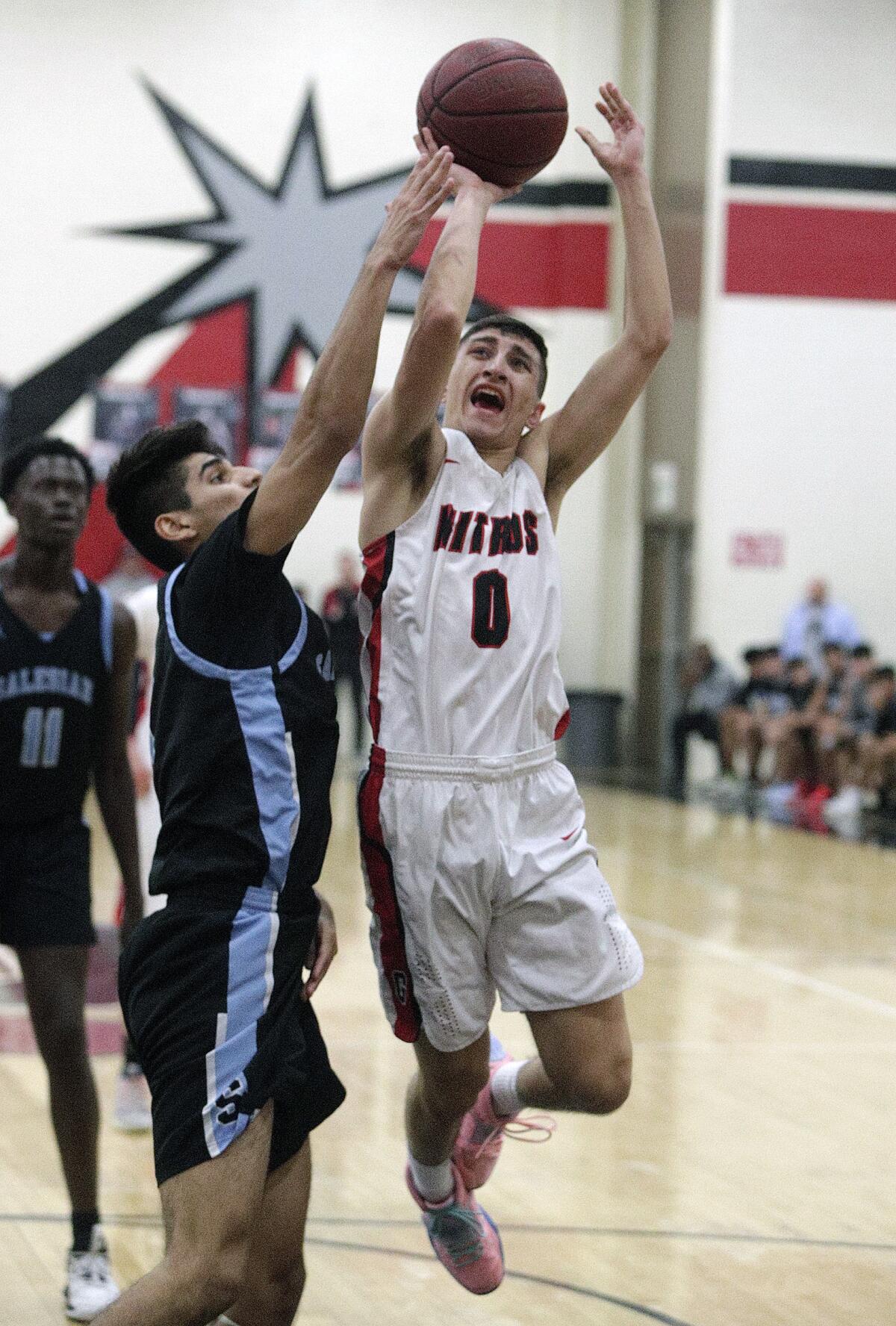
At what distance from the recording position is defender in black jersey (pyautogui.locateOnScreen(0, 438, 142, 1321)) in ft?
12.8

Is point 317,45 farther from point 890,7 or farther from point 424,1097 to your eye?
point 424,1097

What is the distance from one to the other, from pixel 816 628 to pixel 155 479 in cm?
1343

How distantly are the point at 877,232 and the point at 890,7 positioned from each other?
203cm

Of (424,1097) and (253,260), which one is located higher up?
(253,260)

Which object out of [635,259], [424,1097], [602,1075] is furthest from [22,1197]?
[635,259]

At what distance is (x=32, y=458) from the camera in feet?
14.0

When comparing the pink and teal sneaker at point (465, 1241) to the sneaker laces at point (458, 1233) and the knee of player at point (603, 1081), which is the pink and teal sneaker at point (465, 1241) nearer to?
the sneaker laces at point (458, 1233)

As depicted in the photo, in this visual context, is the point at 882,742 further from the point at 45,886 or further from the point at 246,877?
the point at 246,877

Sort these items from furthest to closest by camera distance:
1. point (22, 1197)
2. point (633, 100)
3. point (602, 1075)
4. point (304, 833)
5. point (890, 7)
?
point (633, 100), point (890, 7), point (22, 1197), point (602, 1075), point (304, 833)

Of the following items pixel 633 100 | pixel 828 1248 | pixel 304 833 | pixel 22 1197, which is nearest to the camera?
pixel 304 833

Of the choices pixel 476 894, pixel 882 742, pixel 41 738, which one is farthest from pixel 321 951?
pixel 882 742

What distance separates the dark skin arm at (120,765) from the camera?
4230mm

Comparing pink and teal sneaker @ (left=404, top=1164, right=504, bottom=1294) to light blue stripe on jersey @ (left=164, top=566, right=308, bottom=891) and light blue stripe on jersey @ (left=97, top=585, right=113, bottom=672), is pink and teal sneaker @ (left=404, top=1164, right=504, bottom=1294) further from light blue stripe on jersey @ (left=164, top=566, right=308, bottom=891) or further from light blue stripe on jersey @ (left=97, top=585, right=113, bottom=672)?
light blue stripe on jersey @ (left=97, top=585, right=113, bottom=672)

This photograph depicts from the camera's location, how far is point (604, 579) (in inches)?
711
